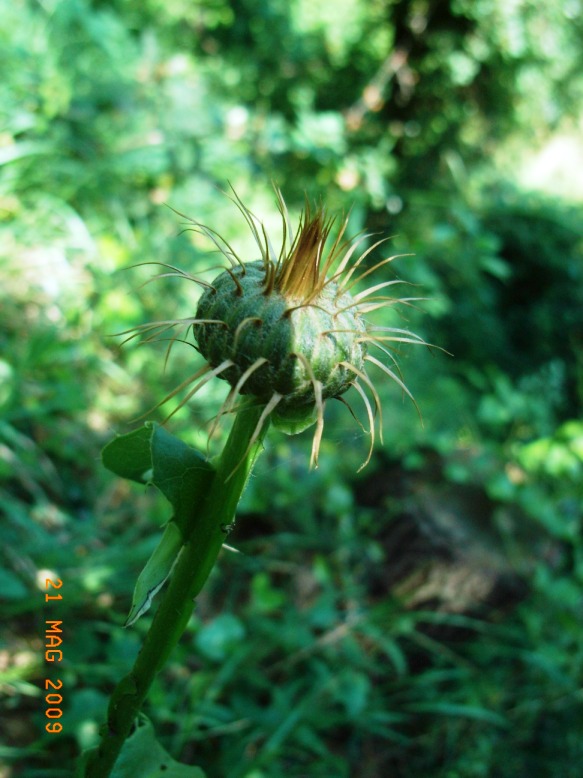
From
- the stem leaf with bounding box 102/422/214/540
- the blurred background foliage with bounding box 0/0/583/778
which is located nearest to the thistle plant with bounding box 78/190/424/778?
the stem leaf with bounding box 102/422/214/540

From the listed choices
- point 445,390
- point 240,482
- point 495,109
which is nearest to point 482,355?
point 445,390

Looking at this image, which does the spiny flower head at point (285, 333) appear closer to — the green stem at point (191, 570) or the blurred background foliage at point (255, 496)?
the green stem at point (191, 570)

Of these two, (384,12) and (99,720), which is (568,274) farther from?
(99,720)

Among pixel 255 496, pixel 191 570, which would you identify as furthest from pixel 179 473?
pixel 255 496

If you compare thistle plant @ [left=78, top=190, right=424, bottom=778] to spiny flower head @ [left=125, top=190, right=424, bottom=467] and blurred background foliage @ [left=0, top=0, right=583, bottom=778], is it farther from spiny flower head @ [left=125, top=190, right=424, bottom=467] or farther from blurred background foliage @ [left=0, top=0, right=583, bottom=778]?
blurred background foliage @ [left=0, top=0, right=583, bottom=778]

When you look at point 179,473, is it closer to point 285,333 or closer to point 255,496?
point 285,333

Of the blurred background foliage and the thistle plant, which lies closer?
the thistle plant
